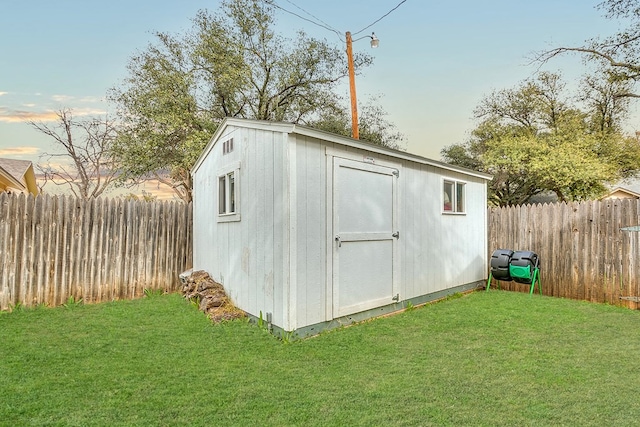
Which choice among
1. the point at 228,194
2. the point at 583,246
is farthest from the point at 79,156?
the point at 583,246

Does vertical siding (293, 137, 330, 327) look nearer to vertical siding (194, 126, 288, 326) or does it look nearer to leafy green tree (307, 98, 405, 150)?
vertical siding (194, 126, 288, 326)

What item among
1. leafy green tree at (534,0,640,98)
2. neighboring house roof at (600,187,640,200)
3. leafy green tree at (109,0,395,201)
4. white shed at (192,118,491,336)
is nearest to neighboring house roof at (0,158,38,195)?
leafy green tree at (109,0,395,201)

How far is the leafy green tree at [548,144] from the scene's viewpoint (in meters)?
16.9

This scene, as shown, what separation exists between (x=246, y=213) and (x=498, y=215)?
5.86m

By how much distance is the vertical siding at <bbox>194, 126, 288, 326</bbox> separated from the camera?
436 centimetres

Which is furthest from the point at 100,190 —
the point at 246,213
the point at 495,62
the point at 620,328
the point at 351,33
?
the point at 620,328

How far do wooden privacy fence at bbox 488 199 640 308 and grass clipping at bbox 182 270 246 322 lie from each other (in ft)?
19.3

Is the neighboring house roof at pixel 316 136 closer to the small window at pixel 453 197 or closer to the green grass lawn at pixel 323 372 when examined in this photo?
the small window at pixel 453 197

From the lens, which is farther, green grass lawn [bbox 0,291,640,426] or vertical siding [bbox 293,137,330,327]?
vertical siding [bbox 293,137,330,327]

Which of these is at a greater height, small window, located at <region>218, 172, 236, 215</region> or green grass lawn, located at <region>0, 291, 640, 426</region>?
small window, located at <region>218, 172, 236, 215</region>

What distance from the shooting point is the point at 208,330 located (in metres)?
4.61

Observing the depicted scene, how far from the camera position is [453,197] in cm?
733

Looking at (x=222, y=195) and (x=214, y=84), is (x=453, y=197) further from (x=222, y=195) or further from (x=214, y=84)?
(x=214, y=84)

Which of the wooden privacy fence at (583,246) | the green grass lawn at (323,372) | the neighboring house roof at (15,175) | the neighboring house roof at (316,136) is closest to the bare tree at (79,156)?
the neighboring house roof at (15,175)
